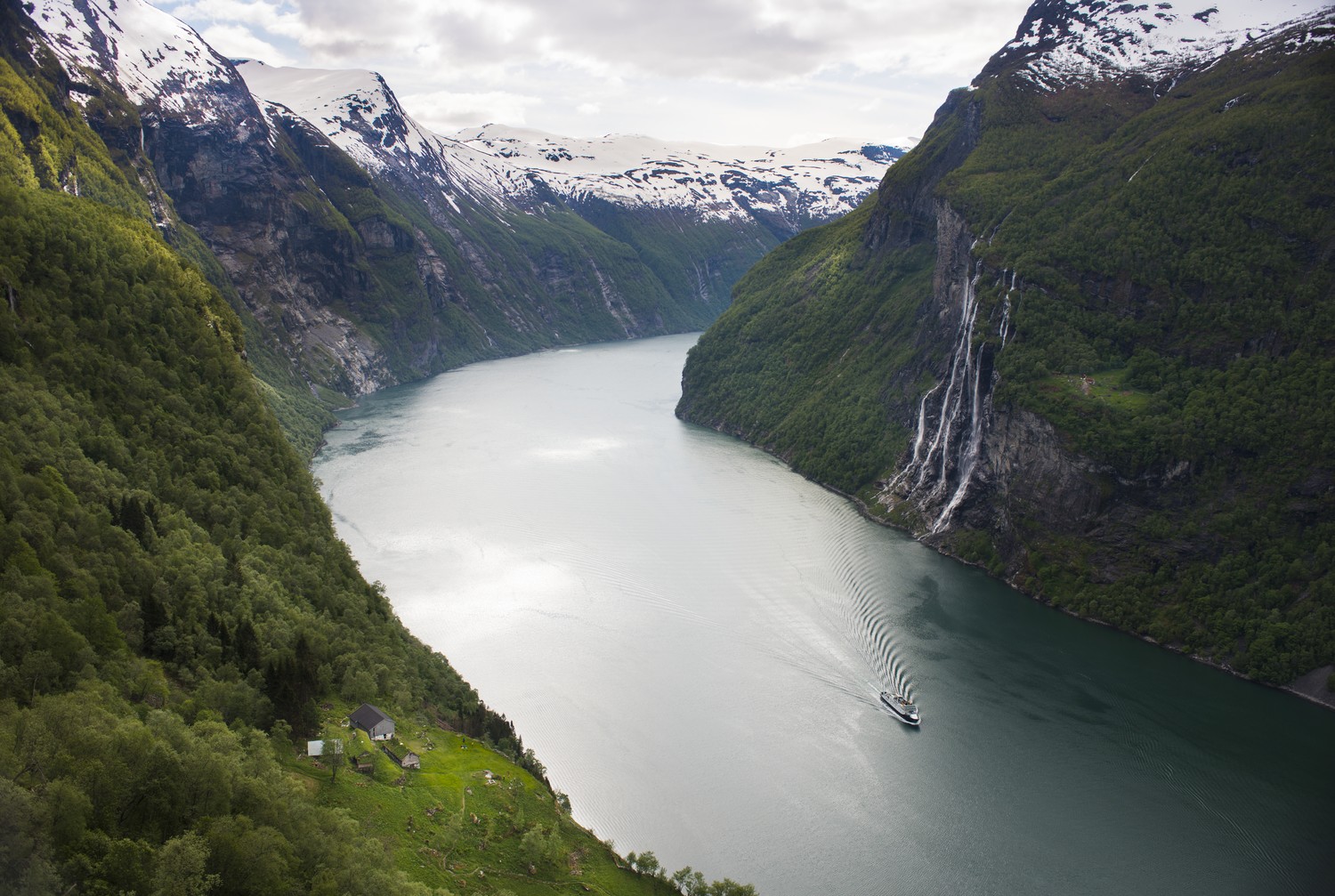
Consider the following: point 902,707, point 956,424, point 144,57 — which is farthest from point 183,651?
point 144,57

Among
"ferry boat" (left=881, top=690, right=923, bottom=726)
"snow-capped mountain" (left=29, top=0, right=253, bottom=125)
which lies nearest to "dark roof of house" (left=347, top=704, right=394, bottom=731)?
"ferry boat" (left=881, top=690, right=923, bottom=726)

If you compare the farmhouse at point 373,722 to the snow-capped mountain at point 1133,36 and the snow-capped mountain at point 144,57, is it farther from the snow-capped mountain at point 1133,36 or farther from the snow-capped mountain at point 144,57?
the snow-capped mountain at point 144,57

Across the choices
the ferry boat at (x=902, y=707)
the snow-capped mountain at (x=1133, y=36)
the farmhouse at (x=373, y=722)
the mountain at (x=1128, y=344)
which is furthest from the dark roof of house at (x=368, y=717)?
the snow-capped mountain at (x=1133, y=36)

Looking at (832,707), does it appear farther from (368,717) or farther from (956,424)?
(956,424)

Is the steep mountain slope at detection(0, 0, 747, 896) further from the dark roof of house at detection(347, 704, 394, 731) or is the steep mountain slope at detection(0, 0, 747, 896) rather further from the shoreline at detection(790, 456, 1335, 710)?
the shoreline at detection(790, 456, 1335, 710)

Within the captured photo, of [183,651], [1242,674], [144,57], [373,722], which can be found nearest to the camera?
[183,651]

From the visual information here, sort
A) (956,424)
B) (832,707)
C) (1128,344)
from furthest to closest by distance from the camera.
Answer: (956,424)
(1128,344)
(832,707)

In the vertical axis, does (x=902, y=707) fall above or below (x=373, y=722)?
below
